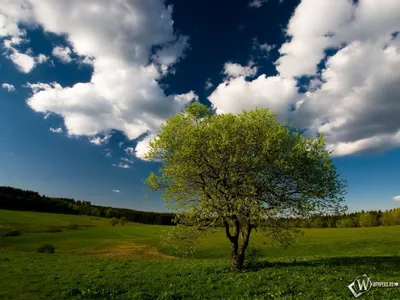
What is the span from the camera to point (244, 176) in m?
24.4

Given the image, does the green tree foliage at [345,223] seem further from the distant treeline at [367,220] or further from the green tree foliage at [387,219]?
the green tree foliage at [387,219]

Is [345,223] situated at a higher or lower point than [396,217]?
lower

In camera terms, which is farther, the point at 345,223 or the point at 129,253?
the point at 345,223

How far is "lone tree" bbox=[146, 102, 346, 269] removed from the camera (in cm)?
2408

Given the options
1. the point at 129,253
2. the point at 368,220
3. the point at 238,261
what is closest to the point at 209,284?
the point at 238,261

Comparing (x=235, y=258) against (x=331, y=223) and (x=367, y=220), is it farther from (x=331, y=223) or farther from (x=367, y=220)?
(x=367, y=220)

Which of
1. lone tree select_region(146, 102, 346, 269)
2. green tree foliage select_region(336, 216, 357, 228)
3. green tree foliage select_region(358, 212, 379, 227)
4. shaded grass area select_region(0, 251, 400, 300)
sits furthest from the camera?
green tree foliage select_region(336, 216, 357, 228)

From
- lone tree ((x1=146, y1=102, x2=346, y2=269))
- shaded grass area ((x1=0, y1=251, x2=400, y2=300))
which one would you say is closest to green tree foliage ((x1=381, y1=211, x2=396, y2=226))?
shaded grass area ((x1=0, y1=251, x2=400, y2=300))

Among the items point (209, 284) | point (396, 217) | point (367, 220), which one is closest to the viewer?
point (209, 284)

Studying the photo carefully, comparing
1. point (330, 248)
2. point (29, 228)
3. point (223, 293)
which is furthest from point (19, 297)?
point (29, 228)

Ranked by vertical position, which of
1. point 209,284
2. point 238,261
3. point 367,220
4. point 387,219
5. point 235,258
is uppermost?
point 387,219

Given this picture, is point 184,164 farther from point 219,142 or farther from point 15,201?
point 15,201

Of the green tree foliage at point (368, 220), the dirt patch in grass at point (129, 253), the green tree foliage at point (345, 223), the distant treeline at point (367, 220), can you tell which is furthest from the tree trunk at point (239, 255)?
the green tree foliage at point (368, 220)

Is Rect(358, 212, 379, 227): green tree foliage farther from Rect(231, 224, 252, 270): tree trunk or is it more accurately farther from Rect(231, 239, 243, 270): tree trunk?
Rect(231, 239, 243, 270): tree trunk
